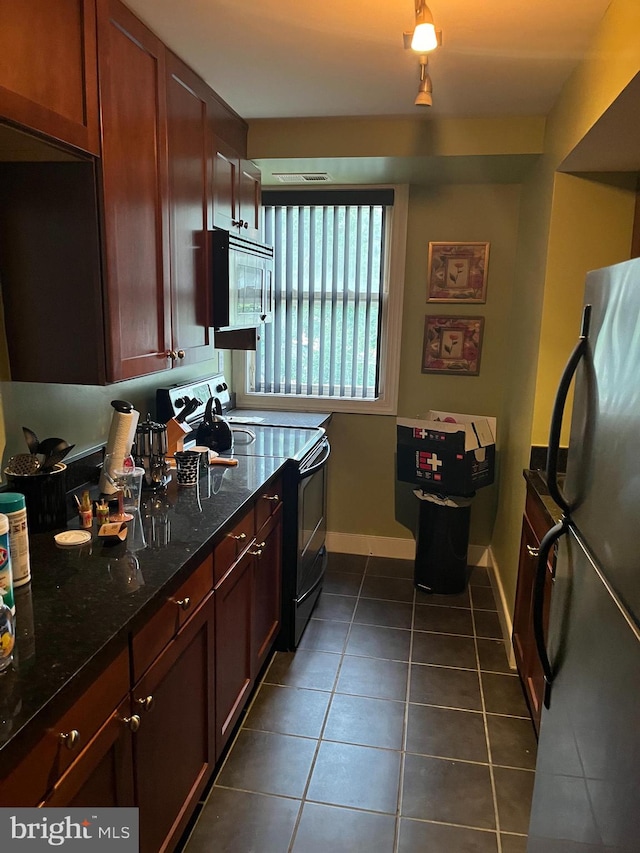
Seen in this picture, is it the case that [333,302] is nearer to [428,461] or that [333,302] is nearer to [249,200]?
[249,200]

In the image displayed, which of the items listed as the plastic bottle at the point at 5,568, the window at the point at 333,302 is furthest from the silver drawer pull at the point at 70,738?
the window at the point at 333,302

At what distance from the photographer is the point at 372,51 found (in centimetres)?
210

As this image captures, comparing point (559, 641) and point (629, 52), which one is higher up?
point (629, 52)

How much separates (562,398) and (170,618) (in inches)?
42.6

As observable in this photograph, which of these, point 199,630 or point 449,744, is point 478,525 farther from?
point 199,630

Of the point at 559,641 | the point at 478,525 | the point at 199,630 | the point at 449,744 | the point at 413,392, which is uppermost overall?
the point at 413,392

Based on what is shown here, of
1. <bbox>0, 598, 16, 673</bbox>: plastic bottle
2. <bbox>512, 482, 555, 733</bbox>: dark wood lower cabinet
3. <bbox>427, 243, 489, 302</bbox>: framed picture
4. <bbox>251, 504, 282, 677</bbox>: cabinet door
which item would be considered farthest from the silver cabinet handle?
<bbox>427, 243, 489, 302</bbox>: framed picture

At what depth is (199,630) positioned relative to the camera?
5.75ft

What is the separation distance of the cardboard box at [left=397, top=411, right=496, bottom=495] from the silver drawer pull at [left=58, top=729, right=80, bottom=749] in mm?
2434

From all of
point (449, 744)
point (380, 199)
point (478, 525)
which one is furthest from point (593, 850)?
point (380, 199)

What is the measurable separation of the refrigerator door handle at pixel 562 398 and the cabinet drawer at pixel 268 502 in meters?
1.15

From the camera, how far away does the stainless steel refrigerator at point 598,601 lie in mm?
937

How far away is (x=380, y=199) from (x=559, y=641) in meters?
2.76

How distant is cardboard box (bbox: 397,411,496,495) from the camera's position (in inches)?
127
